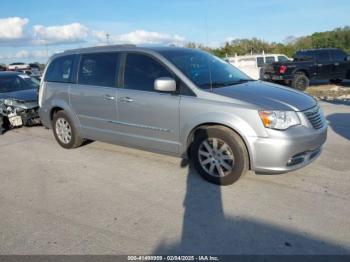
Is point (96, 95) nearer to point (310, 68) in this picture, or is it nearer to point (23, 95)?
point (23, 95)

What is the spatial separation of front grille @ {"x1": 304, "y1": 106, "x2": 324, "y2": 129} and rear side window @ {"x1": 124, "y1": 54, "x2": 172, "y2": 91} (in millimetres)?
1963

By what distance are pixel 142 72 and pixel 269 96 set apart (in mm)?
1939

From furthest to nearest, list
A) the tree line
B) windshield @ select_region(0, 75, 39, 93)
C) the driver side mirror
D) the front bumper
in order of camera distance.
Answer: the tree line
windshield @ select_region(0, 75, 39, 93)
the driver side mirror
the front bumper

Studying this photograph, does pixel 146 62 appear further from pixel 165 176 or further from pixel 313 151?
pixel 313 151

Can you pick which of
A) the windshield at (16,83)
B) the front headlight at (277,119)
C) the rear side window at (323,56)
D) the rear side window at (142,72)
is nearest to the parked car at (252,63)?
the rear side window at (323,56)

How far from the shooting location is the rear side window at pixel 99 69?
564 cm

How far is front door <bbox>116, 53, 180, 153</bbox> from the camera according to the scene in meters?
4.95

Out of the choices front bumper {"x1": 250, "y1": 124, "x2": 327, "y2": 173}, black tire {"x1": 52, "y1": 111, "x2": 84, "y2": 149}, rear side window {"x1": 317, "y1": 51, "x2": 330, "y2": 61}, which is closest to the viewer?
front bumper {"x1": 250, "y1": 124, "x2": 327, "y2": 173}

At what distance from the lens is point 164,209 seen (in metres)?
4.03

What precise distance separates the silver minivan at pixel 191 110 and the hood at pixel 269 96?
0.04 ft

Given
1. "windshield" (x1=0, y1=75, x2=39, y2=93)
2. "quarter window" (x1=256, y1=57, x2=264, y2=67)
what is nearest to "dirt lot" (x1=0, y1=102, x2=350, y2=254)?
"windshield" (x1=0, y1=75, x2=39, y2=93)

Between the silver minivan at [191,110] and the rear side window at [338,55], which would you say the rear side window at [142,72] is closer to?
the silver minivan at [191,110]

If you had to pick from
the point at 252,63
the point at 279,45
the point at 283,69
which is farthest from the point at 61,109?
the point at 279,45

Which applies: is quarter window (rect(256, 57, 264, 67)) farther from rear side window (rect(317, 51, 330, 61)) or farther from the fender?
the fender
